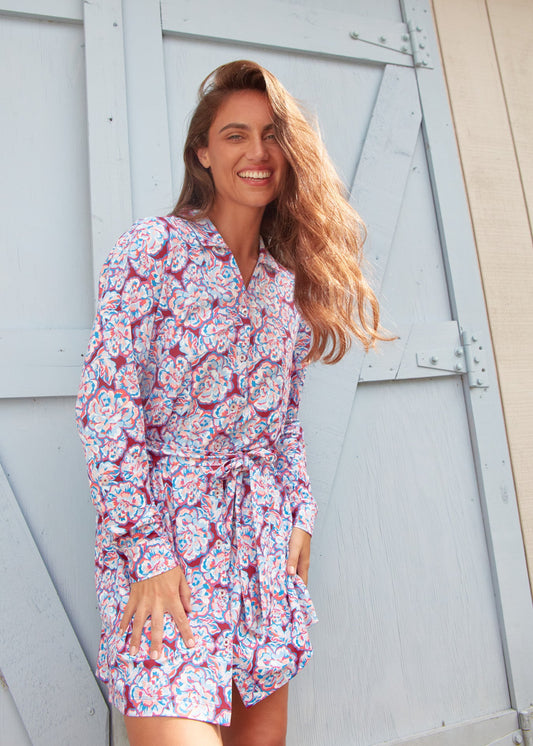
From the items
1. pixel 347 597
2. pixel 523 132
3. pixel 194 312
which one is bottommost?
pixel 347 597

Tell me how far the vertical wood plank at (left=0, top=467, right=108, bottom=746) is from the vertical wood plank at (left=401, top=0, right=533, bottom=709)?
144 centimetres

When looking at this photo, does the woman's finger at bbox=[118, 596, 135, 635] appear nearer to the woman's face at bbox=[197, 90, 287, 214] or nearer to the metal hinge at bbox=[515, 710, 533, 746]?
the woman's face at bbox=[197, 90, 287, 214]

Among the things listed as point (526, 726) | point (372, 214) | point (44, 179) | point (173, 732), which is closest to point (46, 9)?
point (44, 179)

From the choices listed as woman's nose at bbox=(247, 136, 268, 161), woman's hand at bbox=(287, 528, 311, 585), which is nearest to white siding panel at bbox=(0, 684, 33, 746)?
woman's hand at bbox=(287, 528, 311, 585)

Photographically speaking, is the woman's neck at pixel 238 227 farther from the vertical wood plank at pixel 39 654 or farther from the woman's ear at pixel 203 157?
the vertical wood plank at pixel 39 654

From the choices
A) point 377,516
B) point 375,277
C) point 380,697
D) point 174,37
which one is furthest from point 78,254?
point 380,697

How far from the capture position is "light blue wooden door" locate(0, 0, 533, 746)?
1.85 meters

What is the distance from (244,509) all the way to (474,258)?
1.48m

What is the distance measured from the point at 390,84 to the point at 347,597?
1.91 meters

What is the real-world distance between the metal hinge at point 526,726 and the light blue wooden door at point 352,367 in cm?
5

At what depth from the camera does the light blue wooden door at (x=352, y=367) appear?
1.85 meters

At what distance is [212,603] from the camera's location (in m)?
1.37

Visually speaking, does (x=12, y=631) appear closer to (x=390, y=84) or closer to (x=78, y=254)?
(x=78, y=254)

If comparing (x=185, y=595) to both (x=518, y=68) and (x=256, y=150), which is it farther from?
(x=518, y=68)
